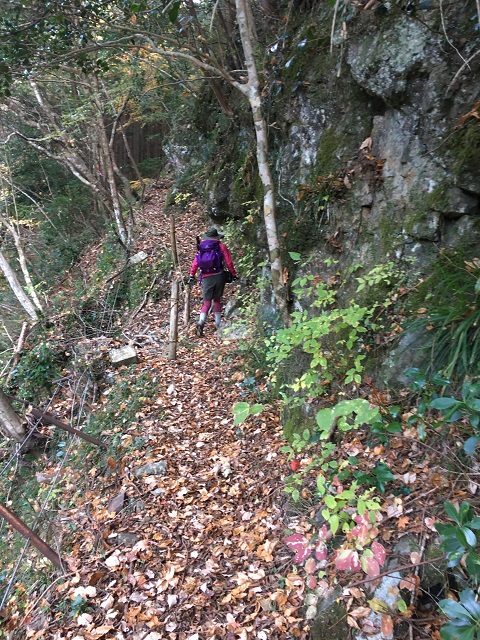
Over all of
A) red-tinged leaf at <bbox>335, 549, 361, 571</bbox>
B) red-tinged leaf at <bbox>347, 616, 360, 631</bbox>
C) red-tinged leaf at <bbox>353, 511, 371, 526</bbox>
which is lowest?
red-tinged leaf at <bbox>347, 616, 360, 631</bbox>

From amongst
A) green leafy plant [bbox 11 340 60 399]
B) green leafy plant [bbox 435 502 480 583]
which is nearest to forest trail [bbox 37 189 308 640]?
green leafy plant [bbox 435 502 480 583]

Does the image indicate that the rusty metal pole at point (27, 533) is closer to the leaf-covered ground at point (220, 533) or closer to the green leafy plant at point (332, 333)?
the leaf-covered ground at point (220, 533)

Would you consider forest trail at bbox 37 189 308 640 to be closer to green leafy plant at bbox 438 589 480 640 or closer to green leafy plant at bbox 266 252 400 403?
green leafy plant at bbox 266 252 400 403

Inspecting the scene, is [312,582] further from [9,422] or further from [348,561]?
[9,422]

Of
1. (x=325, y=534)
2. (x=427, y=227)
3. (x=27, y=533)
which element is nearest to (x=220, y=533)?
(x=325, y=534)

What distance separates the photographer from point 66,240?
622 inches

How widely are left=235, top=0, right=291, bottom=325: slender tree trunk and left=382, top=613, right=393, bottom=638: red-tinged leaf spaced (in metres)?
3.45

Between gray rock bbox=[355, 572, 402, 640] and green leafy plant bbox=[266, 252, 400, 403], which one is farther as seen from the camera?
green leafy plant bbox=[266, 252, 400, 403]

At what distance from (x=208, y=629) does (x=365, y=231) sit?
164 inches

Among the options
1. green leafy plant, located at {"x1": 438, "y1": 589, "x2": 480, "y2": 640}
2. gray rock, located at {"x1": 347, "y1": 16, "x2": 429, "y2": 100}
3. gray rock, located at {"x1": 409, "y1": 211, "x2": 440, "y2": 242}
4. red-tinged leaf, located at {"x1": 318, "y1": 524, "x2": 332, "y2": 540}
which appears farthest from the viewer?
gray rock, located at {"x1": 347, "y1": 16, "x2": 429, "y2": 100}

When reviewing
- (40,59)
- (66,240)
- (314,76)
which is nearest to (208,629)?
(314,76)

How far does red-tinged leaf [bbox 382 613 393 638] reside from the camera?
234cm

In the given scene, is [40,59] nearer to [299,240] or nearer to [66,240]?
[299,240]

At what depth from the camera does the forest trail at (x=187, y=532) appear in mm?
3203
